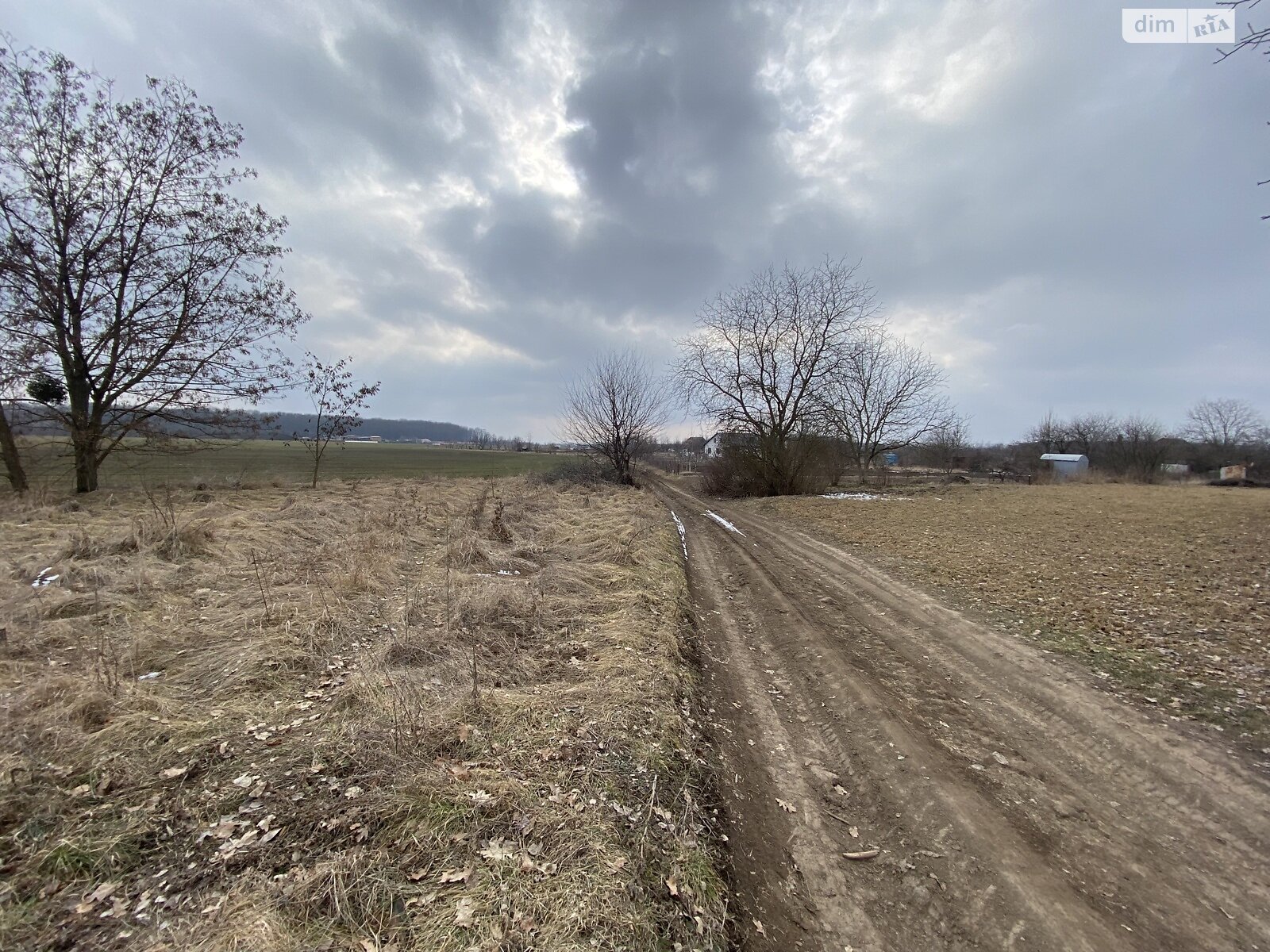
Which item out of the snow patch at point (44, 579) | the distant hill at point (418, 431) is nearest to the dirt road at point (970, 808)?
the snow patch at point (44, 579)

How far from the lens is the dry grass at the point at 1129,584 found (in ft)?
14.4

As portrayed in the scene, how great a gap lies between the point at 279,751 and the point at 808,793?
3490mm

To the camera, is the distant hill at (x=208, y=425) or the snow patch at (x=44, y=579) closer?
the snow patch at (x=44, y=579)

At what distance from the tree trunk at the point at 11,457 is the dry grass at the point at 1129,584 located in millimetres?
21332

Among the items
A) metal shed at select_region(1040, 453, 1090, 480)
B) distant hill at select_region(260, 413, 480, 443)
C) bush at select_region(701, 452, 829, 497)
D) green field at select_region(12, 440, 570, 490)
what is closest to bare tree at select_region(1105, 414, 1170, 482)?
metal shed at select_region(1040, 453, 1090, 480)

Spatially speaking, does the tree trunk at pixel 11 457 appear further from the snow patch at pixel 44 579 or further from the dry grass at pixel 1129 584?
the dry grass at pixel 1129 584

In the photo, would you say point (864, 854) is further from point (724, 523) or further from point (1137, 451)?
point (1137, 451)

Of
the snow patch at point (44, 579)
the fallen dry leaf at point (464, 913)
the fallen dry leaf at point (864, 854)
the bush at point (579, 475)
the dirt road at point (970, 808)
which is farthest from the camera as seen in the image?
the bush at point (579, 475)

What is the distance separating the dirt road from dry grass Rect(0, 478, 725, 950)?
1.71ft

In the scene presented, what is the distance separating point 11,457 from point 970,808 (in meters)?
20.4

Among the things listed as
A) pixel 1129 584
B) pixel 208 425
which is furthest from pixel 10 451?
pixel 1129 584

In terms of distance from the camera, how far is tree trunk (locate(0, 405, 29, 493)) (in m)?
11.5

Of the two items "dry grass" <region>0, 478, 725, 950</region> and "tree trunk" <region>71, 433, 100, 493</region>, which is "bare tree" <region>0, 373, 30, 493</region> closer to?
"tree trunk" <region>71, 433, 100, 493</region>

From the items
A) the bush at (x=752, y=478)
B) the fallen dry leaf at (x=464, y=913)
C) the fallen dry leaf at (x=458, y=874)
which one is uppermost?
the bush at (x=752, y=478)
